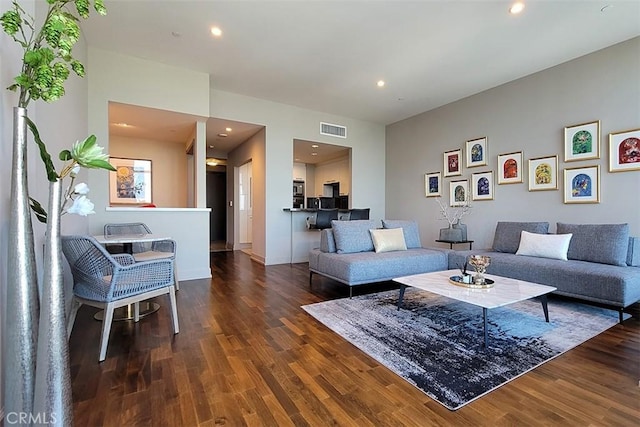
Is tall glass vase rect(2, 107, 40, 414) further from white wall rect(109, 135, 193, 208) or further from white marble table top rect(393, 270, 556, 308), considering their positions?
white wall rect(109, 135, 193, 208)

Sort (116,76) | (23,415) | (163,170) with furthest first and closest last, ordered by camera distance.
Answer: (163,170)
(116,76)
(23,415)

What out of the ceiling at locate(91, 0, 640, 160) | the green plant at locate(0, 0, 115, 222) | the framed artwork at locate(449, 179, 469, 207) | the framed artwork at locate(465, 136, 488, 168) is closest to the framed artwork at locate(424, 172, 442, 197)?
the framed artwork at locate(449, 179, 469, 207)

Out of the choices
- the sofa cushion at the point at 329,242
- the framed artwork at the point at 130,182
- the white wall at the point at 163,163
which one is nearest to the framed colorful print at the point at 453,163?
the sofa cushion at the point at 329,242

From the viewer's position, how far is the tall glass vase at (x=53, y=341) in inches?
Result: 43.3

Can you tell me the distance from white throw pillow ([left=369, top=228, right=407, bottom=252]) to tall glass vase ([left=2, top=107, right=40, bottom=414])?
338 cm

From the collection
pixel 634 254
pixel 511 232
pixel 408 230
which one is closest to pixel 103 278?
pixel 408 230

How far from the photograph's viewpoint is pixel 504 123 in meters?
4.62

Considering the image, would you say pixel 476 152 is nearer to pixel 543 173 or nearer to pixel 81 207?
pixel 543 173

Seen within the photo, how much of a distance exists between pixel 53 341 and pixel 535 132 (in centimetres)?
549

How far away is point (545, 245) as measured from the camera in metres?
3.59

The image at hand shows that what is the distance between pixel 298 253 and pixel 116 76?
3.97 metres

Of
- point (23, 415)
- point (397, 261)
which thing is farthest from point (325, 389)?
point (397, 261)

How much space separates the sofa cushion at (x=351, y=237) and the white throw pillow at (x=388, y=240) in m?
0.10

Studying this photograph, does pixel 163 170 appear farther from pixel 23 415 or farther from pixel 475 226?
pixel 475 226
